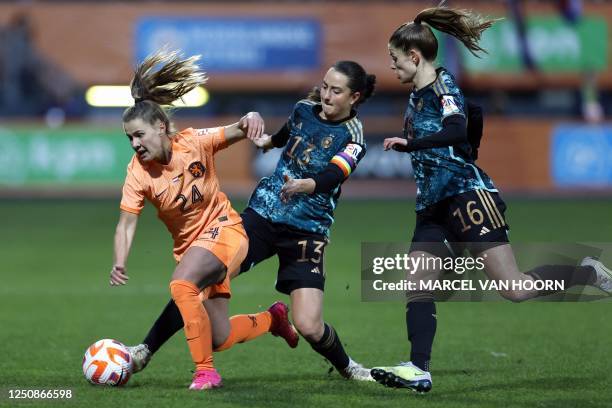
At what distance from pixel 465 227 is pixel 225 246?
54.8 inches

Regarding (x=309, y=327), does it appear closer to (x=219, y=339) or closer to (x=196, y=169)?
(x=219, y=339)

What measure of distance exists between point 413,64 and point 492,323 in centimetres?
355

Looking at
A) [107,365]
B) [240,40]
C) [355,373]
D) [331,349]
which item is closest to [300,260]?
[331,349]

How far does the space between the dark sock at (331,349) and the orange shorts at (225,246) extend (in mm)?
632

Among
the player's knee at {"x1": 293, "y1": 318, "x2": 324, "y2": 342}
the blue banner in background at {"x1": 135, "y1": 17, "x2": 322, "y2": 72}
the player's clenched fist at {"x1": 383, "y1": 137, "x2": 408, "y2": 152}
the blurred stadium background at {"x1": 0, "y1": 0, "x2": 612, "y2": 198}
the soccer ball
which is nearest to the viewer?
the player's clenched fist at {"x1": 383, "y1": 137, "x2": 408, "y2": 152}

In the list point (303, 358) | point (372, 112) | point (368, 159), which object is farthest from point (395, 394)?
point (372, 112)

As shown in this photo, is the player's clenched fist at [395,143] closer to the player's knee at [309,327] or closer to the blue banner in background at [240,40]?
the player's knee at [309,327]

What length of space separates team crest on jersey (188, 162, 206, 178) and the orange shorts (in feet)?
1.07

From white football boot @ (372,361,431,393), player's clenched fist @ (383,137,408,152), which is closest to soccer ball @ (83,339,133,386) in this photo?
white football boot @ (372,361,431,393)

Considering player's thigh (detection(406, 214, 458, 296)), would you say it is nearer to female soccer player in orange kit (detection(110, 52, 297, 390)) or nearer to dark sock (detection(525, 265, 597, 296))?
dark sock (detection(525, 265, 597, 296))

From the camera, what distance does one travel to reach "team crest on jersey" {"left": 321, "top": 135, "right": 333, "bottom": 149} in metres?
6.67

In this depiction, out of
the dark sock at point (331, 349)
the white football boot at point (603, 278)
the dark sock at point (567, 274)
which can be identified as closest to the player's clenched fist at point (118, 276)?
the dark sock at point (331, 349)

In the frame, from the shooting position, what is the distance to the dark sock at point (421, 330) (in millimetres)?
6273

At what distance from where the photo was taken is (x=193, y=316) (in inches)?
245
